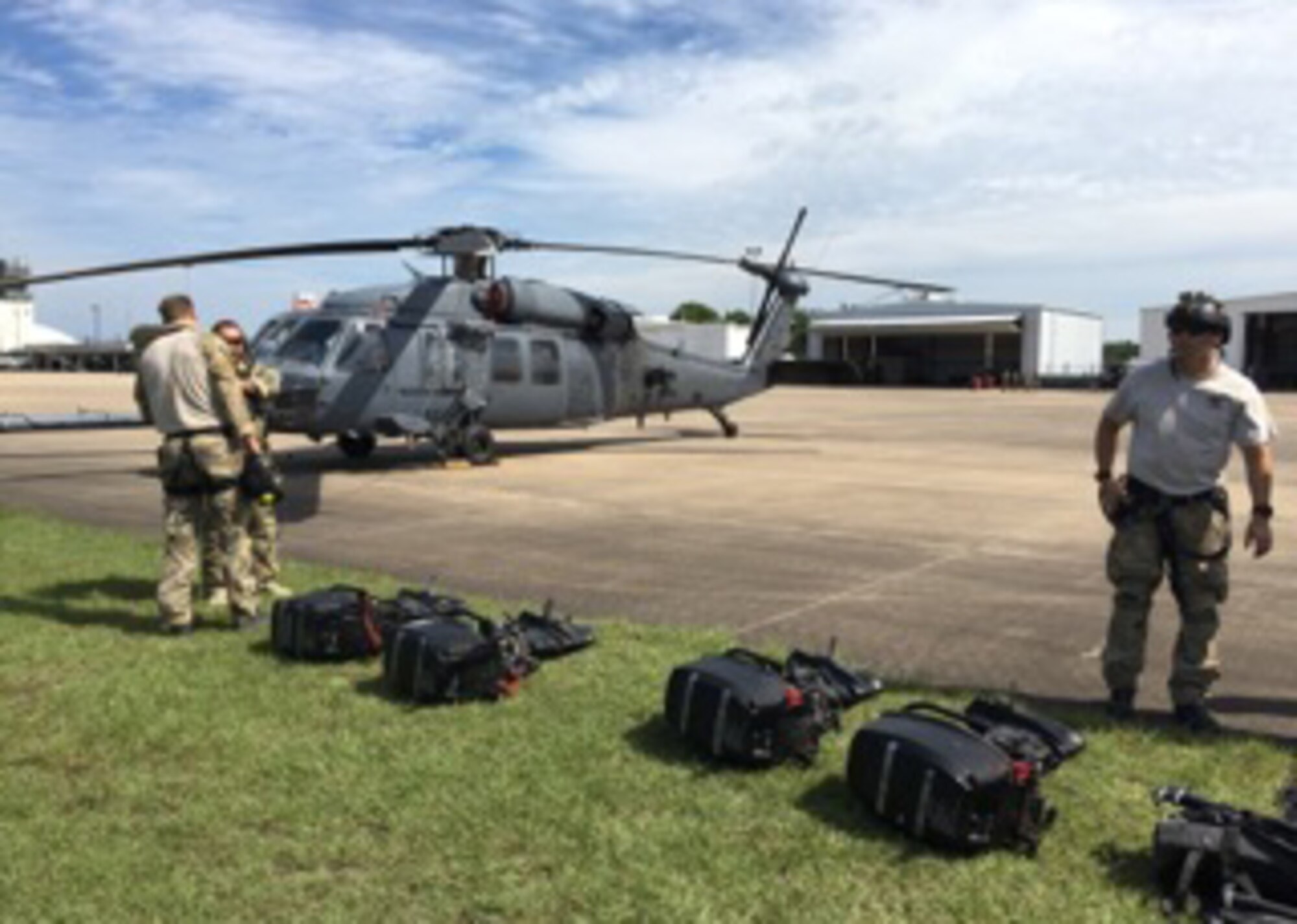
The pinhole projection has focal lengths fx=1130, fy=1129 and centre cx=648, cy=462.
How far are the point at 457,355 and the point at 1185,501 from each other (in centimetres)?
1286

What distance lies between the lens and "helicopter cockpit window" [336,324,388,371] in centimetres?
1538

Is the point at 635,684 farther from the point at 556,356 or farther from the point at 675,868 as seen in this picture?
the point at 556,356

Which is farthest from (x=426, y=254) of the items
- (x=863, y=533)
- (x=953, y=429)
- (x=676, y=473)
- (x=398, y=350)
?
(x=953, y=429)

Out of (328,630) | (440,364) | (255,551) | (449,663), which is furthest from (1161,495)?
(440,364)

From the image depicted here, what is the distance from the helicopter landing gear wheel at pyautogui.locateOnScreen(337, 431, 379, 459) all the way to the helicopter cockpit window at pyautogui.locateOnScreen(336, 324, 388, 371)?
163 centimetres

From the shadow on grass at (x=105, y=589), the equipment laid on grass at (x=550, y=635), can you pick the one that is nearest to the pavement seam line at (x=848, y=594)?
→ the equipment laid on grass at (x=550, y=635)

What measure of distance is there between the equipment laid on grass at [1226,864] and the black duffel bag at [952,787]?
44cm

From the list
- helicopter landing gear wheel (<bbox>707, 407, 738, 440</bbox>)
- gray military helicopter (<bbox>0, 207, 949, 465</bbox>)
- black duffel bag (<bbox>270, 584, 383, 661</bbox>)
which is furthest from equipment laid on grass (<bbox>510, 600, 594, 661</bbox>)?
helicopter landing gear wheel (<bbox>707, 407, 738, 440</bbox>)

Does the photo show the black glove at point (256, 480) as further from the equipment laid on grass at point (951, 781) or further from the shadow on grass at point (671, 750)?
the equipment laid on grass at point (951, 781)

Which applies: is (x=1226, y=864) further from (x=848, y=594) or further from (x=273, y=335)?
(x=273, y=335)

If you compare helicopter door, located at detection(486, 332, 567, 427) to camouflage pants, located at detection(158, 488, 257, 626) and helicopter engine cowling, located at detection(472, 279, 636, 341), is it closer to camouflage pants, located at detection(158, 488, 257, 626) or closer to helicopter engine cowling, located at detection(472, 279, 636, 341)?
helicopter engine cowling, located at detection(472, 279, 636, 341)

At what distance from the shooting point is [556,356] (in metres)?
18.3

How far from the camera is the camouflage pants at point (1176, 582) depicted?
205 inches

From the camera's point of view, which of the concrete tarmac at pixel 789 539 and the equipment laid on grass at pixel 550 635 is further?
the concrete tarmac at pixel 789 539
